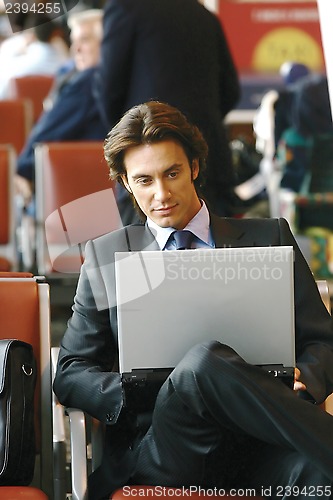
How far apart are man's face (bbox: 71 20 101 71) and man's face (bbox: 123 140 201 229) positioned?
9.02 ft

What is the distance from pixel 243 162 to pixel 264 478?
459cm

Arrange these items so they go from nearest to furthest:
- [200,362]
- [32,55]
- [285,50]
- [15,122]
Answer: [200,362] → [15,122] → [32,55] → [285,50]

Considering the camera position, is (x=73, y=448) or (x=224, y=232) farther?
(x=224, y=232)

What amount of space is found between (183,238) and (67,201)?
5.74 ft

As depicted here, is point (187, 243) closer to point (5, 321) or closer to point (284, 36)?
point (5, 321)

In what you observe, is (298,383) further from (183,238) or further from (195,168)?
(195,168)

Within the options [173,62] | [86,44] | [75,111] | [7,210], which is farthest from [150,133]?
[86,44]

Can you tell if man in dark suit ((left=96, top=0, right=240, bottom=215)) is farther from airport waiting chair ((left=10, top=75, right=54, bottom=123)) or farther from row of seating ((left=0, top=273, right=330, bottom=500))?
airport waiting chair ((left=10, top=75, right=54, bottom=123))

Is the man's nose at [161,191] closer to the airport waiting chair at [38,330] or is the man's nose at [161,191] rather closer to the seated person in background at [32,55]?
the airport waiting chair at [38,330]

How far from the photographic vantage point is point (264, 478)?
8.05 ft

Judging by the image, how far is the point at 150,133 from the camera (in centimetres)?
270

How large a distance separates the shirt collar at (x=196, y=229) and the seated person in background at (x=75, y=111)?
7.78 feet

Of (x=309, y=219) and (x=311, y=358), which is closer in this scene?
(x=311, y=358)

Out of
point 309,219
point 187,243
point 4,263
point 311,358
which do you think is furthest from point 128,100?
point 309,219
